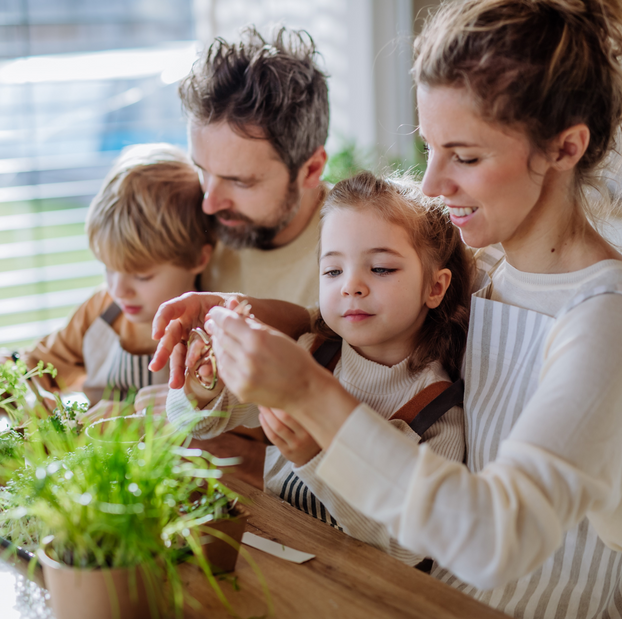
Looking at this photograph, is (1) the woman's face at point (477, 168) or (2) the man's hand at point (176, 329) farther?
(2) the man's hand at point (176, 329)

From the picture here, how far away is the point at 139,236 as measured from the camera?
1.75m

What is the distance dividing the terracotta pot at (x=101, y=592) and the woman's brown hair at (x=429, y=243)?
66 cm

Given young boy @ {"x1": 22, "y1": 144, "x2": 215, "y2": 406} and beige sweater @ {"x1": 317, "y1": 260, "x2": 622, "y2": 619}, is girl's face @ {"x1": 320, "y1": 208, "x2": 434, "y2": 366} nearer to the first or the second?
beige sweater @ {"x1": 317, "y1": 260, "x2": 622, "y2": 619}

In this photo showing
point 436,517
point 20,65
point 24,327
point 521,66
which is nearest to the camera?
point 436,517

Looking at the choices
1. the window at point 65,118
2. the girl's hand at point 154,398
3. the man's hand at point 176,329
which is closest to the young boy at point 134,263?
the girl's hand at point 154,398

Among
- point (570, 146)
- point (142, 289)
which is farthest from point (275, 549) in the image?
point (142, 289)

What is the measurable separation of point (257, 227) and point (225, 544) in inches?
40.3

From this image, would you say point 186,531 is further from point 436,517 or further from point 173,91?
point 173,91

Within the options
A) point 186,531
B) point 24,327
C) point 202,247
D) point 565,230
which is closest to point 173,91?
point 24,327

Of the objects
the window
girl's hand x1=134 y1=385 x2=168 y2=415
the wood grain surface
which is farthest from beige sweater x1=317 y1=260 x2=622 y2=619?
the window

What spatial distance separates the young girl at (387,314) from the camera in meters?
1.24

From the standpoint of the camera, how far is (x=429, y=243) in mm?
1302

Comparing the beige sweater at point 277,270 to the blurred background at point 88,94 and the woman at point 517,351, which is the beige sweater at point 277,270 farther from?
the blurred background at point 88,94

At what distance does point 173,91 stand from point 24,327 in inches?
60.7
